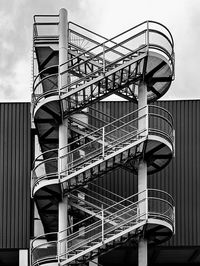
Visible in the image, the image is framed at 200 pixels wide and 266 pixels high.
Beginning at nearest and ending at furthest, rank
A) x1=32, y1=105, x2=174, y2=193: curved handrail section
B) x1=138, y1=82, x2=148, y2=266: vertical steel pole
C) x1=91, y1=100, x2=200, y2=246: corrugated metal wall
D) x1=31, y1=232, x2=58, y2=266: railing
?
x1=32, y1=105, x2=174, y2=193: curved handrail section
x1=31, y1=232, x2=58, y2=266: railing
x1=138, y1=82, x2=148, y2=266: vertical steel pole
x1=91, y1=100, x2=200, y2=246: corrugated metal wall

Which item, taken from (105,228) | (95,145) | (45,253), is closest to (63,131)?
(95,145)

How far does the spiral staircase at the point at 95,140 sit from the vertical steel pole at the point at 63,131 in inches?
3.7

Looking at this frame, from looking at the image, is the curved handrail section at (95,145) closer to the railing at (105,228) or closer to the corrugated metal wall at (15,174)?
the railing at (105,228)

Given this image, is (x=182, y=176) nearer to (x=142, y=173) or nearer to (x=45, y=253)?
(x=142, y=173)

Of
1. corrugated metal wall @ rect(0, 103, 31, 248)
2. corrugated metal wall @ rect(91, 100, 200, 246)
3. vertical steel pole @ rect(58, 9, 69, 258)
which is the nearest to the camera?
vertical steel pole @ rect(58, 9, 69, 258)

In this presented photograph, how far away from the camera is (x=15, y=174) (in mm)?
57438

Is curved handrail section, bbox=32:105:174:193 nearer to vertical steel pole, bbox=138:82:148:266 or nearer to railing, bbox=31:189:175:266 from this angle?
vertical steel pole, bbox=138:82:148:266

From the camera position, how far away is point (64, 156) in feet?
155

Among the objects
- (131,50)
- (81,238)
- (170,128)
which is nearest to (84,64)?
(131,50)

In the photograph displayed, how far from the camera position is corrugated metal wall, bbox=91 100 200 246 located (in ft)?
185

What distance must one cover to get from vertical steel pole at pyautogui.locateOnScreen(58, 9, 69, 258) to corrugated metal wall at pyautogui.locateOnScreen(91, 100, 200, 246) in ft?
24.9

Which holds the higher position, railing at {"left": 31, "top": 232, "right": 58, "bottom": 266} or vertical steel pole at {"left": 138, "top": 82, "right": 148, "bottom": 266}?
vertical steel pole at {"left": 138, "top": 82, "right": 148, "bottom": 266}

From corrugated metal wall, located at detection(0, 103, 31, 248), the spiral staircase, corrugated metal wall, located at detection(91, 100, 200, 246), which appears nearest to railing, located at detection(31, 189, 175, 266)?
the spiral staircase

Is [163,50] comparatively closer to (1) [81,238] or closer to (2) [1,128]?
(1) [81,238]
